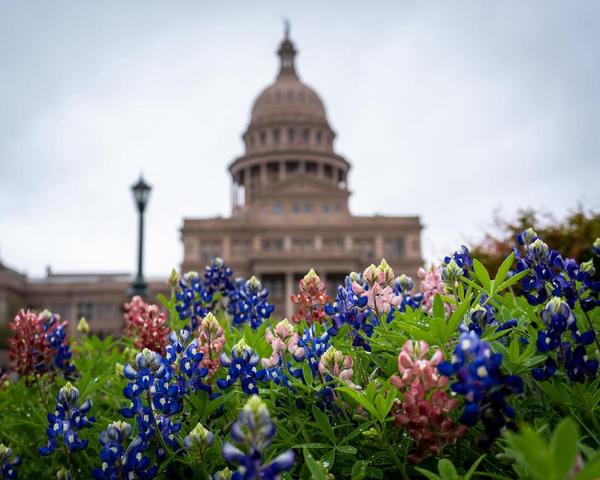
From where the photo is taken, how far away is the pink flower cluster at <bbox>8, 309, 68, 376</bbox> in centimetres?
418

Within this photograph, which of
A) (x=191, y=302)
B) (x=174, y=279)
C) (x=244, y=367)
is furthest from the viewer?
(x=174, y=279)

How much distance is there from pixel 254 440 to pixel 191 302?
310cm

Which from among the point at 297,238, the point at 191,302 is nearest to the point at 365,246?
the point at 297,238

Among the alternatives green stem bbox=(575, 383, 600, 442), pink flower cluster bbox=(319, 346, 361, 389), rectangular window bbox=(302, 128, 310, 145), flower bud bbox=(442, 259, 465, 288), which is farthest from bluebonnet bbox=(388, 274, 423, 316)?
rectangular window bbox=(302, 128, 310, 145)

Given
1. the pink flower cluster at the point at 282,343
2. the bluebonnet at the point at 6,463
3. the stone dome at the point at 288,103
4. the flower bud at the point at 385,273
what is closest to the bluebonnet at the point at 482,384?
the pink flower cluster at the point at 282,343

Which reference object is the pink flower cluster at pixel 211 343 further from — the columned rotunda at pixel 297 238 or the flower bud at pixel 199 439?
the columned rotunda at pixel 297 238

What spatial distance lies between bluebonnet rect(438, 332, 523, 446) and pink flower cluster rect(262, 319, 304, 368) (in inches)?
49.7

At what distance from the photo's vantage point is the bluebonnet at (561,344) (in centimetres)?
233

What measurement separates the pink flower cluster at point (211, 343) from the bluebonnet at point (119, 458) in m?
0.60

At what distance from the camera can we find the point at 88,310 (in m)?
65.3

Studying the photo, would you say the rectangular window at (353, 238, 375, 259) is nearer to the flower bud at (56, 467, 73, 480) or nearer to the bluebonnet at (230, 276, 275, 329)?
the bluebonnet at (230, 276, 275, 329)

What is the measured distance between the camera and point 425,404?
2205 mm

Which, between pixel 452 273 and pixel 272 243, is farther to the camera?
pixel 272 243

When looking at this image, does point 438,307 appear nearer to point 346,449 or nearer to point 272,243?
point 346,449
